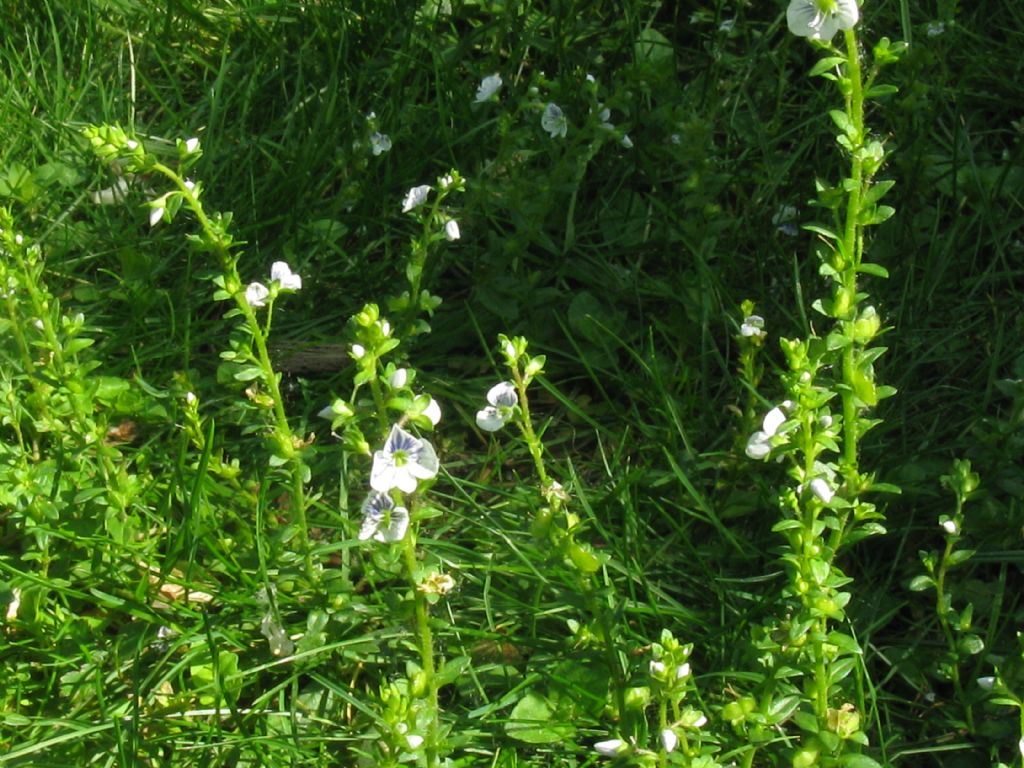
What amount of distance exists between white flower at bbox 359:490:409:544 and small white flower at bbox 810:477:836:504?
0.62 meters

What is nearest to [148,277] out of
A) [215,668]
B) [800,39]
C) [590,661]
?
[215,668]

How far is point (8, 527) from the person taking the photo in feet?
9.33

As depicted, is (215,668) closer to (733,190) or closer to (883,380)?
(883,380)

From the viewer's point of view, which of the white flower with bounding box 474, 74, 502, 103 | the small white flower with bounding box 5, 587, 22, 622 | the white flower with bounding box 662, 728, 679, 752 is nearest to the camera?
the white flower with bounding box 662, 728, 679, 752

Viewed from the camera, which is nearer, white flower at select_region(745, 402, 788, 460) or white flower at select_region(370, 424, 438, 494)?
white flower at select_region(370, 424, 438, 494)

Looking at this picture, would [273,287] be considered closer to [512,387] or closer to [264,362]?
[264,362]

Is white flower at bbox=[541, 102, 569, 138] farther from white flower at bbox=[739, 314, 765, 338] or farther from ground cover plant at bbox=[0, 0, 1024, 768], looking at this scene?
white flower at bbox=[739, 314, 765, 338]

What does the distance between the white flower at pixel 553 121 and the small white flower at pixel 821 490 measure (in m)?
1.56

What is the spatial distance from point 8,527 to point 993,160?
2527 mm

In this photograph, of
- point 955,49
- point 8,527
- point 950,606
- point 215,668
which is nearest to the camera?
point 215,668

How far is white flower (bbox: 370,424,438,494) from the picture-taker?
1989mm

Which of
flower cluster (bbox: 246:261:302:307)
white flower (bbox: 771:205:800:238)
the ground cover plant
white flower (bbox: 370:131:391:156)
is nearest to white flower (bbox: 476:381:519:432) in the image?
the ground cover plant

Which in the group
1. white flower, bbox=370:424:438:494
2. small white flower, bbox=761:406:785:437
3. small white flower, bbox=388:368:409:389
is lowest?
small white flower, bbox=761:406:785:437

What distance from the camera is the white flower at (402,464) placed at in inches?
78.3
